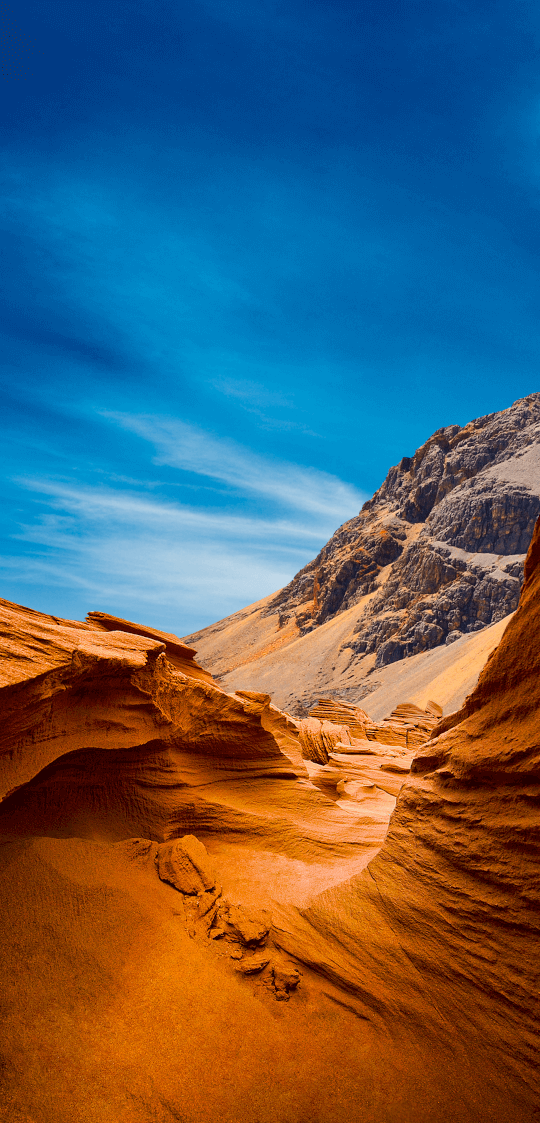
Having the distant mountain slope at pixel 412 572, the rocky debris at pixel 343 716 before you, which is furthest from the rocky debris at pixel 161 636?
the distant mountain slope at pixel 412 572

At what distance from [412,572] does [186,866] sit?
80357 millimetres

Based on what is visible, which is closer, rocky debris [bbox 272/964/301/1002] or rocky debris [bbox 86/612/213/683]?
rocky debris [bbox 272/964/301/1002]

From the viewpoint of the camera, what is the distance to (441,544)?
8112cm

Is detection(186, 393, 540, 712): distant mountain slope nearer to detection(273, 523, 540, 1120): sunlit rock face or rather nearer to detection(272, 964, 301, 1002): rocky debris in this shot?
detection(273, 523, 540, 1120): sunlit rock face

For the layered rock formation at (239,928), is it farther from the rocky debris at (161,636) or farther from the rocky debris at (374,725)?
the rocky debris at (374,725)

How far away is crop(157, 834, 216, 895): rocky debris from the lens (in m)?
6.54

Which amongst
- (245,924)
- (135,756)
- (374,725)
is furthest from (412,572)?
(245,924)

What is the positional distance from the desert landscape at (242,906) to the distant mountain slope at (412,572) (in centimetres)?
4525

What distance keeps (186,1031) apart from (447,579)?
2971 inches

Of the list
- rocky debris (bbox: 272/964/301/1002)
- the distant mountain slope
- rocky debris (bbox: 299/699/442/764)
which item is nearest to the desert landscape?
rocky debris (bbox: 272/964/301/1002)

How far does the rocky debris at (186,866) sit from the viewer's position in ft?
21.4

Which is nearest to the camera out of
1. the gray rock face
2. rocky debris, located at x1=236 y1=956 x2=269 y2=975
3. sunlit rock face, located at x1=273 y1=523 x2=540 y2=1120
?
sunlit rock face, located at x1=273 y1=523 x2=540 y2=1120

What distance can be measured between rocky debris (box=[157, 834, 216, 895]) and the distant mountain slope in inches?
1802

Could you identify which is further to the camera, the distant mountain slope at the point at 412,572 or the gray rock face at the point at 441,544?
the distant mountain slope at the point at 412,572
